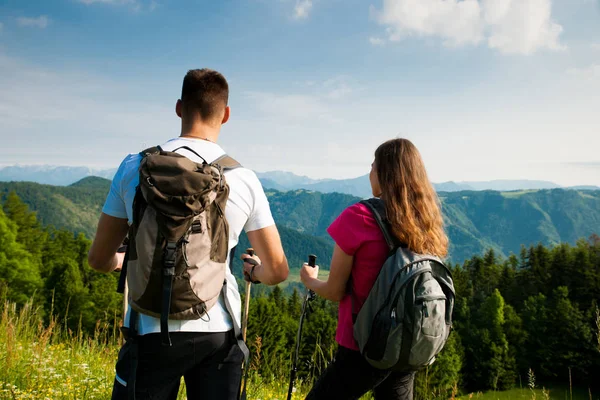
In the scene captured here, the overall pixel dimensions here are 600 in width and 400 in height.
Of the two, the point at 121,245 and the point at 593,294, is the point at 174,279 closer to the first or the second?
the point at 121,245

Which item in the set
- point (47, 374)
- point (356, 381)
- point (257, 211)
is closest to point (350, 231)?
point (257, 211)

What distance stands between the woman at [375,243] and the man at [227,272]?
0.50 metres

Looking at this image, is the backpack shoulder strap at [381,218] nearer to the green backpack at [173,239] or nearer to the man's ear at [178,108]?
the green backpack at [173,239]

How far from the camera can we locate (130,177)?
181cm

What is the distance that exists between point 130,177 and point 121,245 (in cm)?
46

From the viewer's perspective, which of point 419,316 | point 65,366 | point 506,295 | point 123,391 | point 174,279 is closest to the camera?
point 174,279

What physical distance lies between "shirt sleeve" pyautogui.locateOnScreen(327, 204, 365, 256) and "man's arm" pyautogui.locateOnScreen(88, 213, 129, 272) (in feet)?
3.81

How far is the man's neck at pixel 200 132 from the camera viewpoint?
198 cm

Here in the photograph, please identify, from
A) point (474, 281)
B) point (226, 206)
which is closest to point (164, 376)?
point (226, 206)

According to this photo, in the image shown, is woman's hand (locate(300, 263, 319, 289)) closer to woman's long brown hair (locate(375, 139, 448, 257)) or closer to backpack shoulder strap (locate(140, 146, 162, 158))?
woman's long brown hair (locate(375, 139, 448, 257))

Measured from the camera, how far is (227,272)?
1.95 m

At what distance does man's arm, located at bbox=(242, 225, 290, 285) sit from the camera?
2.02 m

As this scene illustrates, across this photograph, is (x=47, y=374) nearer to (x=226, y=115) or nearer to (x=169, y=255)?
(x=169, y=255)

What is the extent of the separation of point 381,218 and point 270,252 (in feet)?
2.41
